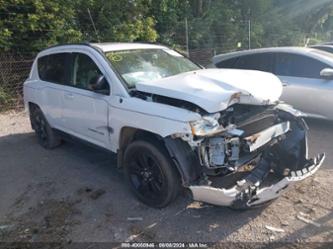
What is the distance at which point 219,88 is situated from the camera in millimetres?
3672

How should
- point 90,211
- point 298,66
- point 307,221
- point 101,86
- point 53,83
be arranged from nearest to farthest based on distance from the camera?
point 307,221
point 90,211
point 101,86
point 53,83
point 298,66

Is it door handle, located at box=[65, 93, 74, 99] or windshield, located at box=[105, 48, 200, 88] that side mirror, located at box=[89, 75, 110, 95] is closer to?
windshield, located at box=[105, 48, 200, 88]

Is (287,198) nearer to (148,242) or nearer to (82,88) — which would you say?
(148,242)

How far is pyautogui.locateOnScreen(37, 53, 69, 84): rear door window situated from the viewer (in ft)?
17.6

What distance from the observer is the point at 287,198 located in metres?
4.06

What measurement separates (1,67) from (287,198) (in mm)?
8496

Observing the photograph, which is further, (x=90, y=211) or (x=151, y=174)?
(x=90, y=211)

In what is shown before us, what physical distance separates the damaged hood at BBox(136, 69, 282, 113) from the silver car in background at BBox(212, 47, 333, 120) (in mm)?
2526

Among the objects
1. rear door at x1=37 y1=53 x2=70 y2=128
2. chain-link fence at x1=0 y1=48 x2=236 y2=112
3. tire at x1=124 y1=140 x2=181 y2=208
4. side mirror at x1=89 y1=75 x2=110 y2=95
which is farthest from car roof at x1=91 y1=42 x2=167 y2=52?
chain-link fence at x1=0 y1=48 x2=236 y2=112

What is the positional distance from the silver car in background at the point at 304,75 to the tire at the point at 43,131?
4.18m

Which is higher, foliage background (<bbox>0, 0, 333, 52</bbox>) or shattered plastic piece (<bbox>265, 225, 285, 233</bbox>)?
foliage background (<bbox>0, 0, 333, 52</bbox>)

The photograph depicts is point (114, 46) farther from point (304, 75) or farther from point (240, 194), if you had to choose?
point (304, 75)

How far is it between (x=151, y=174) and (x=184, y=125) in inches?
33.1

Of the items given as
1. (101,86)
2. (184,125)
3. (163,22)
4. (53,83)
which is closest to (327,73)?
(184,125)
